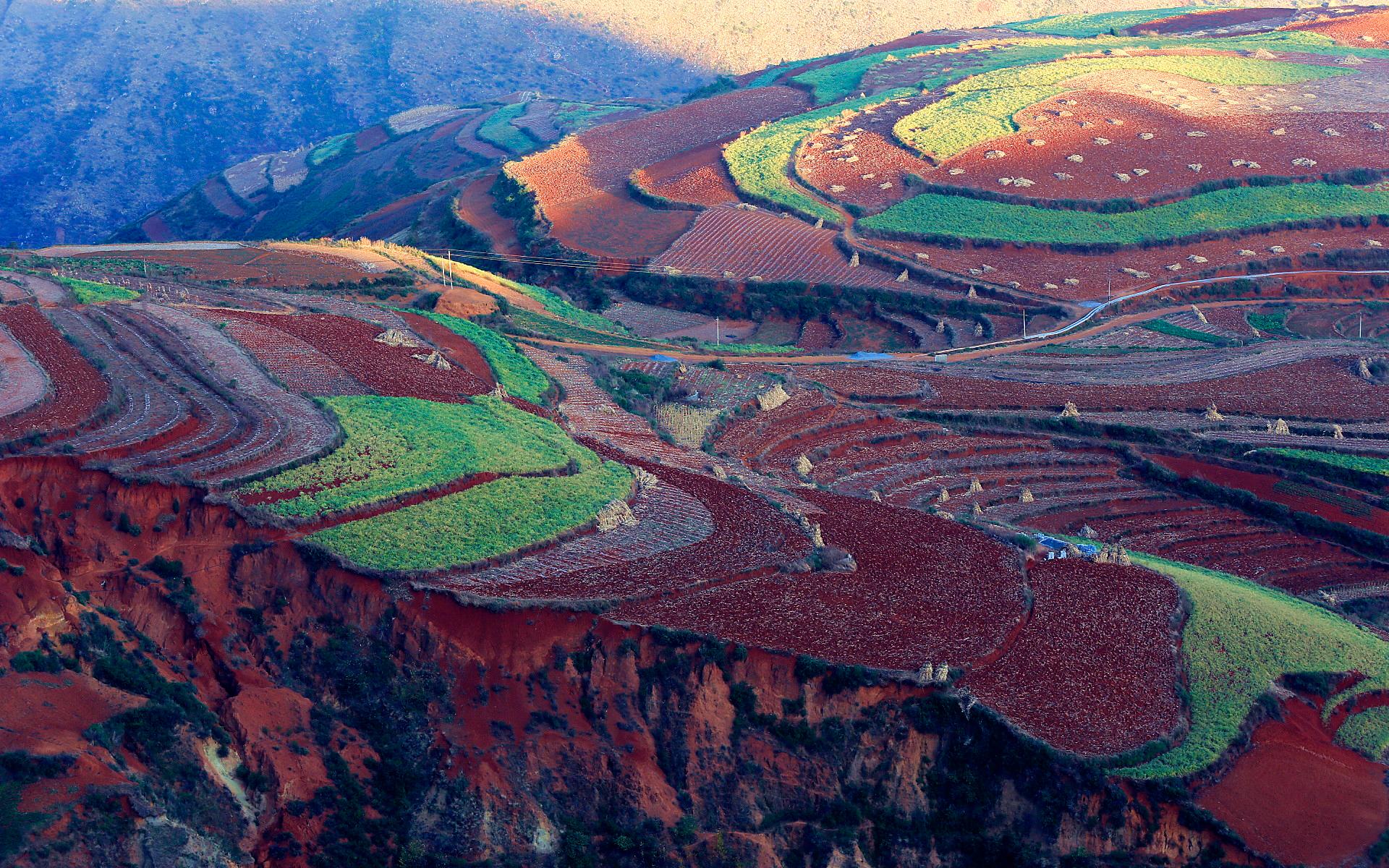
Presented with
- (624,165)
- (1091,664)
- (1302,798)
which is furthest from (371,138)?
(1302,798)

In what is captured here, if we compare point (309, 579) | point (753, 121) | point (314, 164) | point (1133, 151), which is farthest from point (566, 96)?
point (309, 579)

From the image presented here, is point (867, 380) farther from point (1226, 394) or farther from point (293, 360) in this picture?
point (293, 360)

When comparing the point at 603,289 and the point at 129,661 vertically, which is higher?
the point at 129,661

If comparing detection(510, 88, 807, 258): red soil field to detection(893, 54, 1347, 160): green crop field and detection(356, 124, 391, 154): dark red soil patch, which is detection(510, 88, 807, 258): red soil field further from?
detection(356, 124, 391, 154): dark red soil patch

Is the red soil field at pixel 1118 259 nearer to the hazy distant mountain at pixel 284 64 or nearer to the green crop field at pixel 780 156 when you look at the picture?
the green crop field at pixel 780 156

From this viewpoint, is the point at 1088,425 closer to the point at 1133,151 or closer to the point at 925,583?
the point at 925,583

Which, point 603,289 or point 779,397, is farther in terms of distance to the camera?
point 603,289
